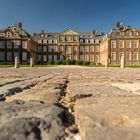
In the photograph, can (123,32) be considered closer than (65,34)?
Yes

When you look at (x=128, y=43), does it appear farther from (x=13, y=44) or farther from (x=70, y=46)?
(x=13, y=44)

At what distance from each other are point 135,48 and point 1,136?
2452 inches

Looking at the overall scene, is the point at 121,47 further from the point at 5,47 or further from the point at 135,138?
the point at 135,138

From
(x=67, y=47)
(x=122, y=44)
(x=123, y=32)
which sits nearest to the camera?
(x=123, y=32)

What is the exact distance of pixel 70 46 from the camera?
69.0 meters

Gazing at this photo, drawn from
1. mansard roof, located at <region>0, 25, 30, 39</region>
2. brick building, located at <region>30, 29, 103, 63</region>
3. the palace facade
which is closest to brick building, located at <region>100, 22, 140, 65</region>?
the palace facade

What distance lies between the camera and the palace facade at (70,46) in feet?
198

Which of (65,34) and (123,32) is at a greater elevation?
(65,34)

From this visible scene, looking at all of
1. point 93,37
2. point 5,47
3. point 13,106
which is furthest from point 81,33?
point 13,106

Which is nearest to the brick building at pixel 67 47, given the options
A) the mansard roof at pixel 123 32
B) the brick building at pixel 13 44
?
the brick building at pixel 13 44

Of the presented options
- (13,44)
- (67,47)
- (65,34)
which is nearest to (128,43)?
(67,47)

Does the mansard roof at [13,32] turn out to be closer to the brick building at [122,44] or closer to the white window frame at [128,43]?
the brick building at [122,44]

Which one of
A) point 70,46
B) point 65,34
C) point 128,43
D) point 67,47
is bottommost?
point 67,47

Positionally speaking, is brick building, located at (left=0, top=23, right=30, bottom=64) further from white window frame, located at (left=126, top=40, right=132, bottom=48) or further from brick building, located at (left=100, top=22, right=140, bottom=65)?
white window frame, located at (left=126, top=40, right=132, bottom=48)
